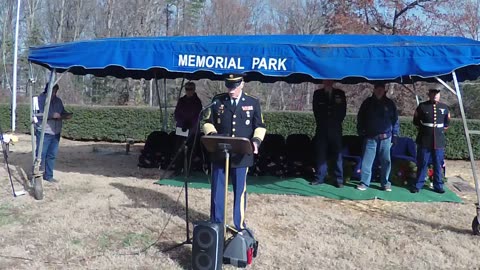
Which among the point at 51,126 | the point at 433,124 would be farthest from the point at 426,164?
the point at 51,126

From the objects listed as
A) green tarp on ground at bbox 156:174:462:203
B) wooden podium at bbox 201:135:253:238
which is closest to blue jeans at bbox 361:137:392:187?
green tarp on ground at bbox 156:174:462:203

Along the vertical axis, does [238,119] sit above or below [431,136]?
above

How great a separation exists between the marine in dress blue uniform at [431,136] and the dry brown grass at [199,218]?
686 millimetres

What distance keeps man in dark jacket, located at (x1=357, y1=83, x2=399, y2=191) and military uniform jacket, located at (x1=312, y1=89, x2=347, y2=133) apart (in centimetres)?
34

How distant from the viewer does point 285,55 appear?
20.1 ft

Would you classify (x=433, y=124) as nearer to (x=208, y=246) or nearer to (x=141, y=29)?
(x=208, y=246)

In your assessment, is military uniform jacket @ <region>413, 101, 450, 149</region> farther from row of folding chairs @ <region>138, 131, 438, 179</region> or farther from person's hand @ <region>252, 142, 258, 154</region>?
person's hand @ <region>252, 142, 258, 154</region>

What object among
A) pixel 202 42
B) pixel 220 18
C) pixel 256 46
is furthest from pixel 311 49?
pixel 220 18

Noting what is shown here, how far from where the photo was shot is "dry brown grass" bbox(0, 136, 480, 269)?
15.9 feet

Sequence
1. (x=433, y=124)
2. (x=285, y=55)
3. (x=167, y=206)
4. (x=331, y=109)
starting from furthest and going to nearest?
(x=331, y=109) < (x=433, y=124) < (x=167, y=206) < (x=285, y=55)

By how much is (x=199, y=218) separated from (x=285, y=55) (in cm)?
224

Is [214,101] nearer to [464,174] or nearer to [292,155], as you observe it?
[292,155]

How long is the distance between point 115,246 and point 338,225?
2.58 metres

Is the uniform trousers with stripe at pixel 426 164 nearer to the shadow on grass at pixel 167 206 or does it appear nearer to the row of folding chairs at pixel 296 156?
the row of folding chairs at pixel 296 156
